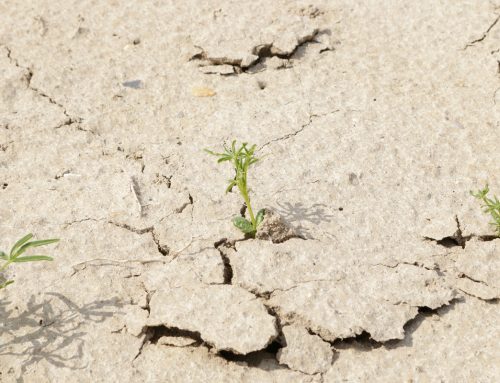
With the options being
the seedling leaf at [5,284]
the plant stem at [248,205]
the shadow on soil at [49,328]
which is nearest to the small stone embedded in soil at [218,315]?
the shadow on soil at [49,328]

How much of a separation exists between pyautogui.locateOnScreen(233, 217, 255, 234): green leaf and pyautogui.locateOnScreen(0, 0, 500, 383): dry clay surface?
0.04m

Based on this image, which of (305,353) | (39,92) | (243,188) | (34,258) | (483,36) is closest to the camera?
(305,353)

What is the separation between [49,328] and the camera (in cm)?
220

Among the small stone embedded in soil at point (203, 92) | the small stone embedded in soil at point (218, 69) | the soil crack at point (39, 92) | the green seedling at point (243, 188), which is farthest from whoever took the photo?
the small stone embedded in soil at point (218, 69)

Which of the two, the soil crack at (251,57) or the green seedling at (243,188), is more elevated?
the soil crack at (251,57)

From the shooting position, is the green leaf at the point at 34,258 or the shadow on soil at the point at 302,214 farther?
A: the shadow on soil at the point at 302,214

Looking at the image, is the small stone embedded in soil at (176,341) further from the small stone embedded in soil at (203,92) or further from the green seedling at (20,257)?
the small stone embedded in soil at (203,92)

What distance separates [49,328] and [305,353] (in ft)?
3.04

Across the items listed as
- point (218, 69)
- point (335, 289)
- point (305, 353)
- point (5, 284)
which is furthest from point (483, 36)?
point (5, 284)

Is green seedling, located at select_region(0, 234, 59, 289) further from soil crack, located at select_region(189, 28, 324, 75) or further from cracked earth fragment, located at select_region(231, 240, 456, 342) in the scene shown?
soil crack, located at select_region(189, 28, 324, 75)

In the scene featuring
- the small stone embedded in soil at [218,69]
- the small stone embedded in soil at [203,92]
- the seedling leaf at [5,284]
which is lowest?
the seedling leaf at [5,284]

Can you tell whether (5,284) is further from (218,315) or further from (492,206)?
(492,206)

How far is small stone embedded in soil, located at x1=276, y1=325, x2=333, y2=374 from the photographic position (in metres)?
2.10

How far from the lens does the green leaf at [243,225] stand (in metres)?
2.48
